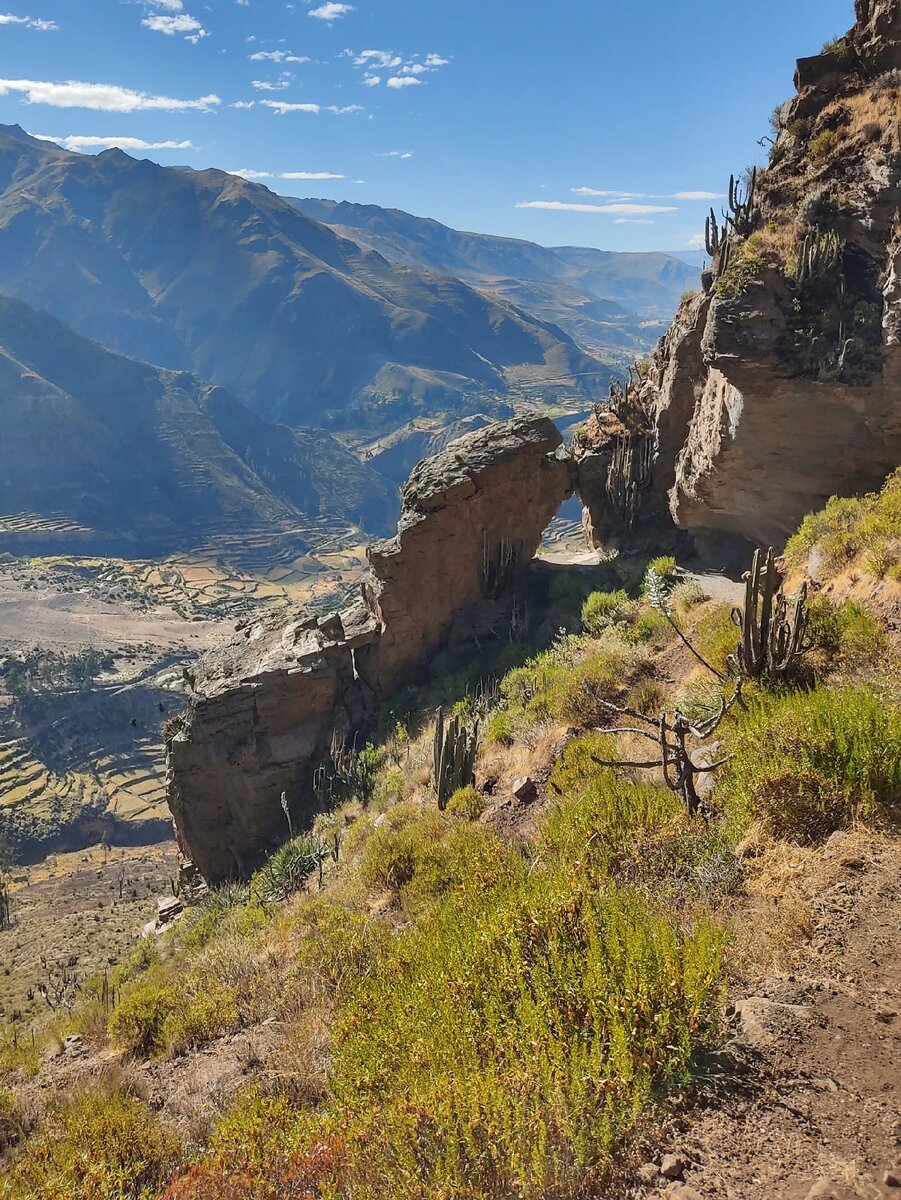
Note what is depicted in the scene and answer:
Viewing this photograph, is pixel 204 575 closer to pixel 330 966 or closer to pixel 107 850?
pixel 107 850

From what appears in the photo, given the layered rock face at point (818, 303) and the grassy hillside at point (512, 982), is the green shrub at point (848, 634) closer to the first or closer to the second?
the grassy hillside at point (512, 982)

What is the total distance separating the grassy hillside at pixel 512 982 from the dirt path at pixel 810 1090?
0.37 ft

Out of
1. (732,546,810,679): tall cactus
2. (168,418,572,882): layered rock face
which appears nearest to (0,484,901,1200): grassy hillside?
(732,546,810,679): tall cactus

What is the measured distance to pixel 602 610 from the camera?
1566cm

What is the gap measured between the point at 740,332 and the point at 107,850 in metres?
52.6

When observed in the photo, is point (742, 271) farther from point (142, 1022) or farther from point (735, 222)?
point (142, 1022)

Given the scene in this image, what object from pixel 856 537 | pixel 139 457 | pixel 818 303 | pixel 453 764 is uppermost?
pixel 139 457

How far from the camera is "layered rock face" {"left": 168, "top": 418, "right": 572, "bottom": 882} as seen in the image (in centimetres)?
1666

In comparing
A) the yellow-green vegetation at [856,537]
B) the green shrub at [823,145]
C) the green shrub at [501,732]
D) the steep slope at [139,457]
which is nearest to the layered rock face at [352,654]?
the green shrub at [501,732]

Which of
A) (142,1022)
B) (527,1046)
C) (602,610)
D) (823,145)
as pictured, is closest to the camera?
(527,1046)

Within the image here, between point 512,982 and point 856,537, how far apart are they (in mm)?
7537

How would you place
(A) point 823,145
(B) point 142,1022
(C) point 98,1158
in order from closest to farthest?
1. (C) point 98,1158
2. (B) point 142,1022
3. (A) point 823,145

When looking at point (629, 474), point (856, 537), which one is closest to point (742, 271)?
point (629, 474)

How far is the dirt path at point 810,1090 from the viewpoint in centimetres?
233
